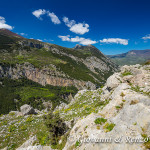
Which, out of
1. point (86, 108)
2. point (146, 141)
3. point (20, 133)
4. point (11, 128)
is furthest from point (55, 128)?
point (11, 128)

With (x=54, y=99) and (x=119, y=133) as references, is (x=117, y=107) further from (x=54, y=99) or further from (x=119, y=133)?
(x=54, y=99)

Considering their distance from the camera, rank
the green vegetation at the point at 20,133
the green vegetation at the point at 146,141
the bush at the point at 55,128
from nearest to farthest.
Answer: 1. the green vegetation at the point at 146,141
2. the bush at the point at 55,128
3. the green vegetation at the point at 20,133

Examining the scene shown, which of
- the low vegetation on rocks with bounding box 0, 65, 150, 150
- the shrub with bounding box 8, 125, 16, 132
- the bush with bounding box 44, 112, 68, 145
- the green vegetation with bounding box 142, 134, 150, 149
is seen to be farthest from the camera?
the shrub with bounding box 8, 125, 16, 132

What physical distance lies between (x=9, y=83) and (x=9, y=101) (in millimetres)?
62690

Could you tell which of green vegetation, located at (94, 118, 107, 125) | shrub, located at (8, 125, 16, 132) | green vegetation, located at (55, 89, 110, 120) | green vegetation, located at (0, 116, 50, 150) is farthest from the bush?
shrub, located at (8, 125, 16, 132)

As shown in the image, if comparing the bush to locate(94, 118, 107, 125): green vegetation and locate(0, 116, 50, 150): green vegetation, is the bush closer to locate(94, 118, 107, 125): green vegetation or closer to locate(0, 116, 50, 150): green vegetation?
Result: locate(0, 116, 50, 150): green vegetation

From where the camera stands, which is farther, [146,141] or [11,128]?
[11,128]

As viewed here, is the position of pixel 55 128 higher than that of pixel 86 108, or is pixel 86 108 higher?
pixel 86 108

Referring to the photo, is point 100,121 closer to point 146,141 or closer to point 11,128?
point 146,141

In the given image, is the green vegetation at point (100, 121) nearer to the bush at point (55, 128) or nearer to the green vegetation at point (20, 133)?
the bush at point (55, 128)

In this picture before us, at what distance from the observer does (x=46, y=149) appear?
14.4 meters

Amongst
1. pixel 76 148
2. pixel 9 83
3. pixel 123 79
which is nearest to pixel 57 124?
pixel 76 148

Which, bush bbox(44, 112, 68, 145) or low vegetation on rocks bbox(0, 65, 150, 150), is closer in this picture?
low vegetation on rocks bbox(0, 65, 150, 150)

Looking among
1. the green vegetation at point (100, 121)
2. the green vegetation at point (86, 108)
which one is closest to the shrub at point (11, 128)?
the green vegetation at point (86, 108)
